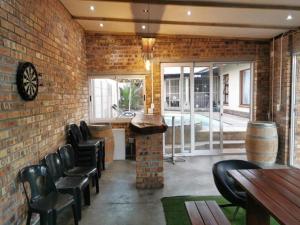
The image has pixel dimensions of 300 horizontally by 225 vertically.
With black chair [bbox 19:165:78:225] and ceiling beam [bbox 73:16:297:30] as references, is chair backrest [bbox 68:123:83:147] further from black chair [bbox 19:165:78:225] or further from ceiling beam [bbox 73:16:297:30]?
ceiling beam [bbox 73:16:297:30]

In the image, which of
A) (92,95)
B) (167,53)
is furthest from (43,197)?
(167,53)

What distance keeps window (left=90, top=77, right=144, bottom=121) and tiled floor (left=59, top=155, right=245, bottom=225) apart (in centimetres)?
133

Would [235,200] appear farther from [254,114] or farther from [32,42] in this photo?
[254,114]

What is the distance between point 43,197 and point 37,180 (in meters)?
0.20

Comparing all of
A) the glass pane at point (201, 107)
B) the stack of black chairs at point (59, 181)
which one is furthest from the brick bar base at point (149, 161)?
the glass pane at point (201, 107)

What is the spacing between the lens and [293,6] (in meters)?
3.84

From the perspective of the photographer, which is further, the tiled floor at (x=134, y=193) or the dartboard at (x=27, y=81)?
the tiled floor at (x=134, y=193)

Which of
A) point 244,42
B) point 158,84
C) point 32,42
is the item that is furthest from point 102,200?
point 244,42

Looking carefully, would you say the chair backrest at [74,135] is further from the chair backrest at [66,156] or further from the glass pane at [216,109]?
the glass pane at [216,109]

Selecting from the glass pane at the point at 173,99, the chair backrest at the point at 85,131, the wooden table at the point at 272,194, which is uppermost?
the glass pane at the point at 173,99

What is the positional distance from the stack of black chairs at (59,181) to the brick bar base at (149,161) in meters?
0.71

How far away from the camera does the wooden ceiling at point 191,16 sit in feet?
12.7

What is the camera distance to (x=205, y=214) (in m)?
2.22

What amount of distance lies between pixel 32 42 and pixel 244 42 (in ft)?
15.5
